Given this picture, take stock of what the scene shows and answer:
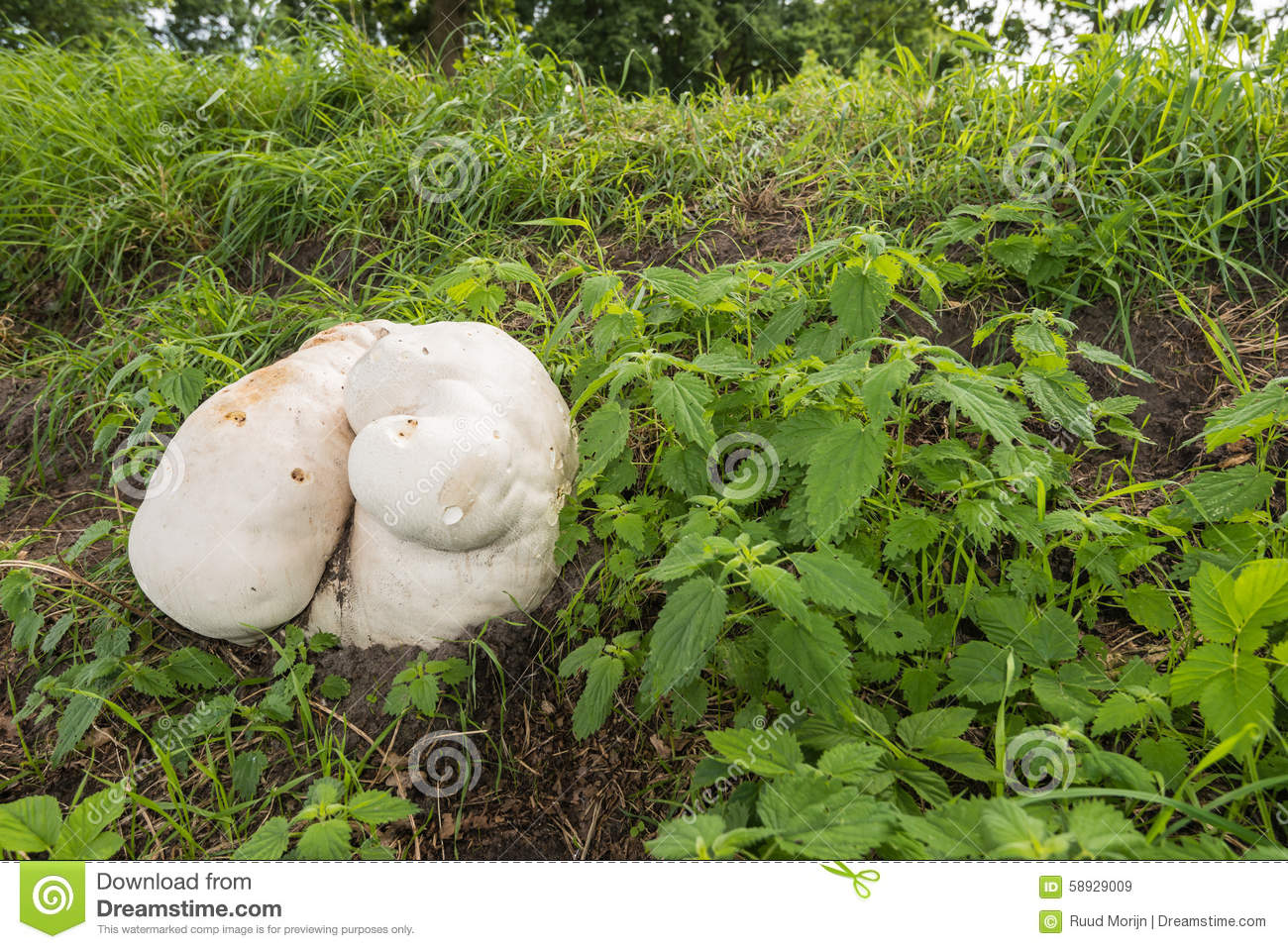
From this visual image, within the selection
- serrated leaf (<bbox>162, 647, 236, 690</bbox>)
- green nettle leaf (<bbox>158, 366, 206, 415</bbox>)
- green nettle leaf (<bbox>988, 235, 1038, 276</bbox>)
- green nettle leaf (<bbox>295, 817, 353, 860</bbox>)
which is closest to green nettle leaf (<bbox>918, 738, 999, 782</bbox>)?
green nettle leaf (<bbox>295, 817, 353, 860</bbox>)

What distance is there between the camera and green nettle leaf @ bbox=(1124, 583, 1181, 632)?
6.36 ft

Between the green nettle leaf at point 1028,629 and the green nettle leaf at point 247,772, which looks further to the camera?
the green nettle leaf at point 247,772

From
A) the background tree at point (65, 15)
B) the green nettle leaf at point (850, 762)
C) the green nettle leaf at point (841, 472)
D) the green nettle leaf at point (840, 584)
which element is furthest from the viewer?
the background tree at point (65, 15)

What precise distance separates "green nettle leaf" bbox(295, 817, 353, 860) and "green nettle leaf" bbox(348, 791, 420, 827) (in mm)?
46

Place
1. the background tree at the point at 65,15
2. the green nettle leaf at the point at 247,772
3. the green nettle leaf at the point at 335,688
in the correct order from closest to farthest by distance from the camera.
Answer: the green nettle leaf at the point at 247,772
the green nettle leaf at the point at 335,688
the background tree at the point at 65,15

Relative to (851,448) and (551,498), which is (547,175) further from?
(851,448)

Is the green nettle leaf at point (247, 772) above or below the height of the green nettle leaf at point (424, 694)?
below

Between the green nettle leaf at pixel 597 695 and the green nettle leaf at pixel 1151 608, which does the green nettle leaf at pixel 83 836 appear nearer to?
the green nettle leaf at pixel 597 695

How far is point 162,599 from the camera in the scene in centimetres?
213

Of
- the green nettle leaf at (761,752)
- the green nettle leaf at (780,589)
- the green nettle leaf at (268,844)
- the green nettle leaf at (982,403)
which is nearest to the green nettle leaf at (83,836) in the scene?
the green nettle leaf at (268,844)

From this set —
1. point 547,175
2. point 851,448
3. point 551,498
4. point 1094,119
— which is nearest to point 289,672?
point 551,498

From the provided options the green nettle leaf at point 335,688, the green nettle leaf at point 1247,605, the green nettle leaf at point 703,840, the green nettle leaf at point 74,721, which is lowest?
the green nettle leaf at point 74,721

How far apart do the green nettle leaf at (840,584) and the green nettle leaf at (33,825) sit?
1701mm

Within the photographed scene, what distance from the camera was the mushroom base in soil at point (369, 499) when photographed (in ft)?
6.59
